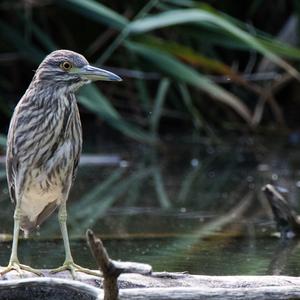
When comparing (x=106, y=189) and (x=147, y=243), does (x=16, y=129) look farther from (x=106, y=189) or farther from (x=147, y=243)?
(x=106, y=189)

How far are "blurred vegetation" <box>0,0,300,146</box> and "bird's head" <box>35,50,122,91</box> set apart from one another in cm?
351

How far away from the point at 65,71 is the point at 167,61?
163 inches

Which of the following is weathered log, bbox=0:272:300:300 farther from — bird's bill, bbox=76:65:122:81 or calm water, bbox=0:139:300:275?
bird's bill, bbox=76:65:122:81

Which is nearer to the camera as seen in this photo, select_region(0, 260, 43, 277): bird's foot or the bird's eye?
select_region(0, 260, 43, 277): bird's foot

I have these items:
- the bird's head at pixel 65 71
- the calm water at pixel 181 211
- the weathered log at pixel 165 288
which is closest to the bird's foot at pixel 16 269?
the weathered log at pixel 165 288

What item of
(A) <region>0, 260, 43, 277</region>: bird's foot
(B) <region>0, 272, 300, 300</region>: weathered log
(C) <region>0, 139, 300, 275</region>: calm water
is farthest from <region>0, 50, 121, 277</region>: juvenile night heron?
(B) <region>0, 272, 300, 300</region>: weathered log

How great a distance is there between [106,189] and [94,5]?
178cm

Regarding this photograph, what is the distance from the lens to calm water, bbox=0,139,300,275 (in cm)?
645

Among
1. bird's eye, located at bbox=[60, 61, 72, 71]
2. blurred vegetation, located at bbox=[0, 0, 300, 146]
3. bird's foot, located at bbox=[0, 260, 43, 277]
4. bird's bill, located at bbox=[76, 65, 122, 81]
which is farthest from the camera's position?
blurred vegetation, located at bbox=[0, 0, 300, 146]

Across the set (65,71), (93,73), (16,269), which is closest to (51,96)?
(65,71)

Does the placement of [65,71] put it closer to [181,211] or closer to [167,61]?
[181,211]

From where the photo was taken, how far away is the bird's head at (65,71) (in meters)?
5.66

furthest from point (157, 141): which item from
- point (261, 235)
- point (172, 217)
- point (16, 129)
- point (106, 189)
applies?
point (16, 129)

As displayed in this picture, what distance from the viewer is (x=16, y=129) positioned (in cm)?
578
